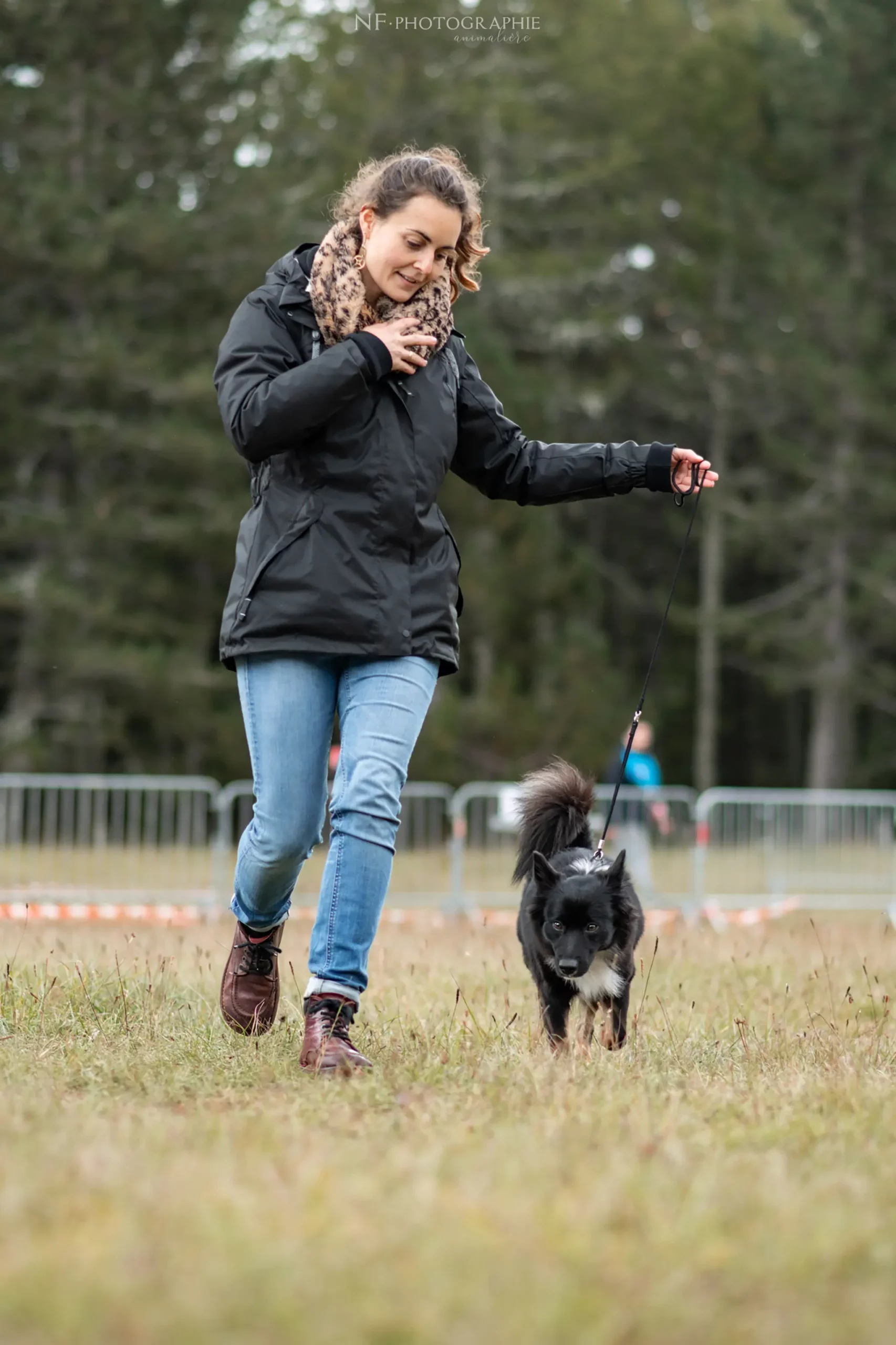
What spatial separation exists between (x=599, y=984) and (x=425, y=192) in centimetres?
259

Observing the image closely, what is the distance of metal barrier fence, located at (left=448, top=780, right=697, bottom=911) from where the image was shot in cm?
1439

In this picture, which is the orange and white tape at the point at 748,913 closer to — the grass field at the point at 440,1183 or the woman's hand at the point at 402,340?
the grass field at the point at 440,1183

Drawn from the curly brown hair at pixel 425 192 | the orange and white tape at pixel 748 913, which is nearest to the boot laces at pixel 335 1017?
the curly brown hair at pixel 425 192

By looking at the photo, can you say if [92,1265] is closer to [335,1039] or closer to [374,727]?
[335,1039]

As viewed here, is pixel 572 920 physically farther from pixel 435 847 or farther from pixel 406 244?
pixel 435 847

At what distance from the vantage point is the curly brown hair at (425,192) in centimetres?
445

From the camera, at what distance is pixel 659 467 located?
4.84 meters

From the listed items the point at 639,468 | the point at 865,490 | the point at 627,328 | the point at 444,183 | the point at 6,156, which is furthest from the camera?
the point at 627,328

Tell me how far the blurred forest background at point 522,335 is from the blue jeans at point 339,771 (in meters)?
18.2

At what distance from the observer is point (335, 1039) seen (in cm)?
414

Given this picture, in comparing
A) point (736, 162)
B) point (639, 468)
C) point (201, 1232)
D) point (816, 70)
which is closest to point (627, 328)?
point (736, 162)

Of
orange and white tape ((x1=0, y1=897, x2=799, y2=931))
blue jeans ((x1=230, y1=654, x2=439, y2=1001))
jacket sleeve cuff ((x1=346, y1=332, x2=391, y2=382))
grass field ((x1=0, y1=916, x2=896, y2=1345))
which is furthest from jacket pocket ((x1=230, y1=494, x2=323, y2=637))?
orange and white tape ((x1=0, y1=897, x2=799, y2=931))

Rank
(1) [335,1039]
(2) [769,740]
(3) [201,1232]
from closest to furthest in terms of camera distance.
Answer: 1. (3) [201,1232]
2. (1) [335,1039]
3. (2) [769,740]

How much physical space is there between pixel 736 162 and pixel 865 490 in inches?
247
